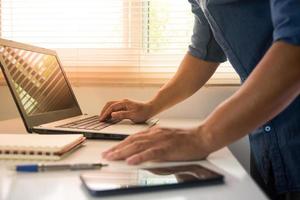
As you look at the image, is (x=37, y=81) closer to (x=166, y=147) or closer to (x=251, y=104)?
(x=166, y=147)

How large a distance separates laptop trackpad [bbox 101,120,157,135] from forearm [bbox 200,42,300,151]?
0.29 m

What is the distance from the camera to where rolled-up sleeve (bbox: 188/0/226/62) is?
1087mm

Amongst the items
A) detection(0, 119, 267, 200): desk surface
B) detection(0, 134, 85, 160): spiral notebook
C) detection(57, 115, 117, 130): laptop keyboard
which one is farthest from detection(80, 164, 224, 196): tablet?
detection(57, 115, 117, 130): laptop keyboard

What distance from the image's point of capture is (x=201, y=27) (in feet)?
3.61

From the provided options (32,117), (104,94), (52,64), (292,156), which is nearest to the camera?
(292,156)

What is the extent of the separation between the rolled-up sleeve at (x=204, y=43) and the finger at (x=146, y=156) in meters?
0.58

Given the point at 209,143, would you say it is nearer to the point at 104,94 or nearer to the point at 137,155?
the point at 137,155

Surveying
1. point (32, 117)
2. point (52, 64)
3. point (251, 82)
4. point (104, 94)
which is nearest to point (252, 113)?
point (251, 82)

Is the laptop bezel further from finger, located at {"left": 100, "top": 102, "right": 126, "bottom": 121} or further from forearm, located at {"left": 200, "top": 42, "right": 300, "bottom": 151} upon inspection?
forearm, located at {"left": 200, "top": 42, "right": 300, "bottom": 151}

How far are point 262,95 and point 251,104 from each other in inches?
0.8

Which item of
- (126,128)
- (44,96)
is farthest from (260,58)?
(44,96)

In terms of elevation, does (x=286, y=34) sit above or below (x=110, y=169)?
above

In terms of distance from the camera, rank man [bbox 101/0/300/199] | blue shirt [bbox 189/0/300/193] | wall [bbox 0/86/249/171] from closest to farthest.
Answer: man [bbox 101/0/300/199] < blue shirt [bbox 189/0/300/193] < wall [bbox 0/86/249/171]

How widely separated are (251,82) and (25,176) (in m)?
0.35
